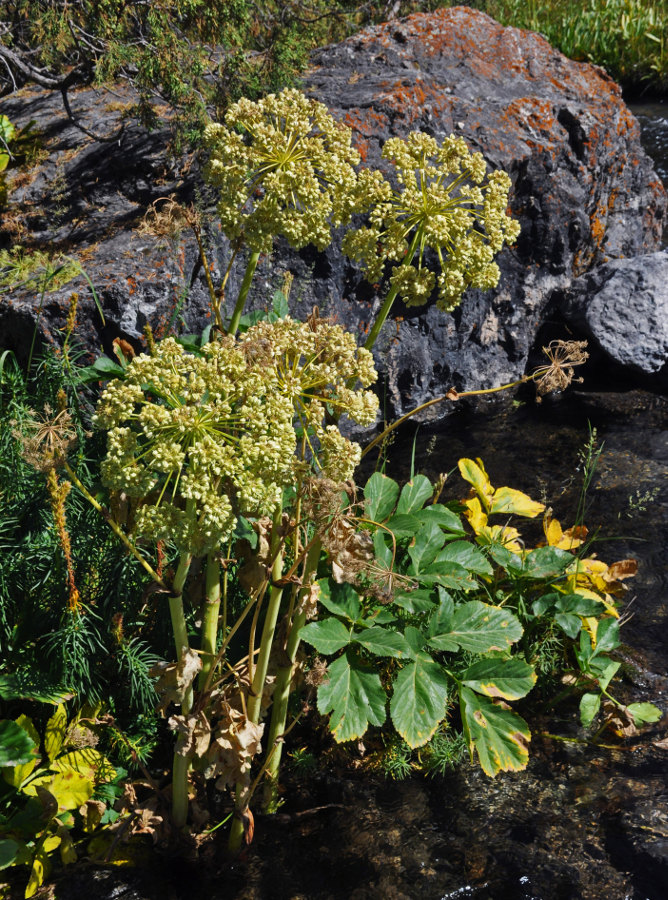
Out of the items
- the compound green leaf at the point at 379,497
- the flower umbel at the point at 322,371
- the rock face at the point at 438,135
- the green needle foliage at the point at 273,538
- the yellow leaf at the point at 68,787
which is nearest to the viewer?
the green needle foliage at the point at 273,538

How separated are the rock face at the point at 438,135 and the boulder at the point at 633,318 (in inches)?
1.3

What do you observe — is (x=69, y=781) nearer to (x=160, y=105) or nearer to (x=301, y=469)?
(x=301, y=469)

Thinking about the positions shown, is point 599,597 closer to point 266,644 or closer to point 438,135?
point 266,644

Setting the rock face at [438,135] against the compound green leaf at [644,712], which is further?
the rock face at [438,135]

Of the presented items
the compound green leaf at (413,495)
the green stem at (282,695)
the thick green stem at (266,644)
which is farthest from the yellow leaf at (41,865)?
the compound green leaf at (413,495)

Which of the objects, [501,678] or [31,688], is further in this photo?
[501,678]

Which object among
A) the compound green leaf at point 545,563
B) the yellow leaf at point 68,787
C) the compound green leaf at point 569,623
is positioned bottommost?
the yellow leaf at point 68,787

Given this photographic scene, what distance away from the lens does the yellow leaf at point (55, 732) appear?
2.44 meters

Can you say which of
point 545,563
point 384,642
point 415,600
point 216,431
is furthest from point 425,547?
point 216,431

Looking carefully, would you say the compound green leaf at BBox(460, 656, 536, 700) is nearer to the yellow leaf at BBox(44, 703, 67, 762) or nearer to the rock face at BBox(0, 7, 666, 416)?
the yellow leaf at BBox(44, 703, 67, 762)

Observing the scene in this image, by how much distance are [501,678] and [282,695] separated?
72cm

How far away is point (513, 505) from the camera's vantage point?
3324mm

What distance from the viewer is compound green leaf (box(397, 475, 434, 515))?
9.24 feet

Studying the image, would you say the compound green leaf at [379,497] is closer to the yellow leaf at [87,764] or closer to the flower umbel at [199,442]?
the flower umbel at [199,442]
